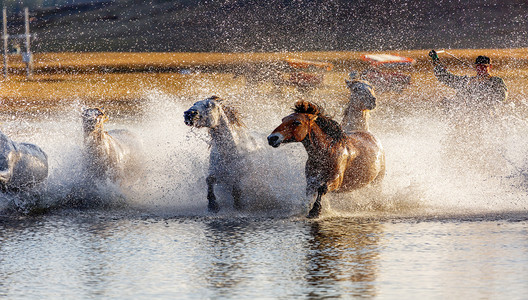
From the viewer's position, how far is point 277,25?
2008 inches

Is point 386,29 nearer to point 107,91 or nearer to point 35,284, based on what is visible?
point 107,91

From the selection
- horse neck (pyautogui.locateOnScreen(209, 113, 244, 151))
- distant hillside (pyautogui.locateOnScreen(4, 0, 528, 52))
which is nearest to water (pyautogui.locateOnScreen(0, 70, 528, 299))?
horse neck (pyautogui.locateOnScreen(209, 113, 244, 151))

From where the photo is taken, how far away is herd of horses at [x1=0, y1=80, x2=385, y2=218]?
9.09m

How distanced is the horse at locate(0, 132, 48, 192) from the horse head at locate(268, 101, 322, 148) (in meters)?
2.45

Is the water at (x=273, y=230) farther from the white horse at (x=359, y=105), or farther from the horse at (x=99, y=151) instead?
the white horse at (x=359, y=105)

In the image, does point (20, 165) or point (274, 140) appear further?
point (20, 165)

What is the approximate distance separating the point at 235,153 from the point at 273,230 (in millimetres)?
1173

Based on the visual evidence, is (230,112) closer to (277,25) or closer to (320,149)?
(320,149)

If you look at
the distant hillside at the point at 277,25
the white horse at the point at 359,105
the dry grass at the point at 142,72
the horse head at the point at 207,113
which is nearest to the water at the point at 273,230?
the horse head at the point at 207,113

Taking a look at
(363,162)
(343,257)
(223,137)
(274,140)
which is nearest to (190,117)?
(223,137)

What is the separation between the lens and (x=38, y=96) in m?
24.1

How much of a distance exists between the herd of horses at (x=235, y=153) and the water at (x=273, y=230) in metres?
0.18

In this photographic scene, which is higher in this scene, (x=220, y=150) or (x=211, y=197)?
(x=220, y=150)

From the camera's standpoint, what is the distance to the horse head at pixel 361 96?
10564mm
